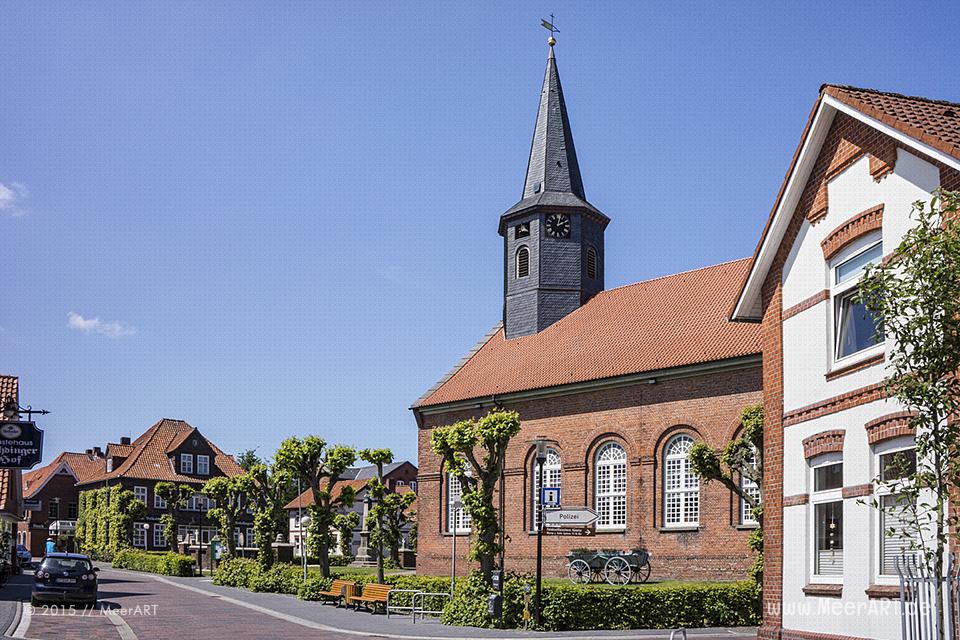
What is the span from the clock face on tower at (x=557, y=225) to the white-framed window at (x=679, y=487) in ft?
37.1

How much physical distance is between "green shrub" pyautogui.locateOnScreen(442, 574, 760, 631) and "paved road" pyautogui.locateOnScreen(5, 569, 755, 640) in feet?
2.13

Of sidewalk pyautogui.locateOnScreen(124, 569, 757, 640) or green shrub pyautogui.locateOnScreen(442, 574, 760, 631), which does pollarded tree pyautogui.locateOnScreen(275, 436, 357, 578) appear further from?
green shrub pyautogui.locateOnScreen(442, 574, 760, 631)

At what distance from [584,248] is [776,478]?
2554 cm

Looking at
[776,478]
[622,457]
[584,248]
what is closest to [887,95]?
[776,478]

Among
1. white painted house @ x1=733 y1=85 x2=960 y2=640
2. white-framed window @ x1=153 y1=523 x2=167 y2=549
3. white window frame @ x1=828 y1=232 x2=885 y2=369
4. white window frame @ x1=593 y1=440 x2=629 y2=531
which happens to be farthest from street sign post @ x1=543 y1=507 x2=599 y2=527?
white-framed window @ x1=153 y1=523 x2=167 y2=549

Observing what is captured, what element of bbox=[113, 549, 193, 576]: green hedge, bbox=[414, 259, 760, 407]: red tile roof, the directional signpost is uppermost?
bbox=[414, 259, 760, 407]: red tile roof

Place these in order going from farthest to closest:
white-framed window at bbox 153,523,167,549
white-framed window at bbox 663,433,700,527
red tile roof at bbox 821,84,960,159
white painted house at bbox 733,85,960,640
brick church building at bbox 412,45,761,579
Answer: white-framed window at bbox 153,523,167,549, white-framed window at bbox 663,433,700,527, brick church building at bbox 412,45,761,579, white painted house at bbox 733,85,960,640, red tile roof at bbox 821,84,960,159

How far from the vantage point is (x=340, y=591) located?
31516mm

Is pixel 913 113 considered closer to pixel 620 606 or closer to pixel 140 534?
pixel 620 606

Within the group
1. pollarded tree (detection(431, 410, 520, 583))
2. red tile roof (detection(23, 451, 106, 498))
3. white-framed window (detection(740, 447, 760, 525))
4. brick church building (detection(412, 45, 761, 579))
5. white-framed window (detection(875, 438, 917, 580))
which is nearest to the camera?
white-framed window (detection(875, 438, 917, 580))

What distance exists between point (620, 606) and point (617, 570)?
7.24m

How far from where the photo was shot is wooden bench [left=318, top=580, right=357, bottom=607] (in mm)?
30797

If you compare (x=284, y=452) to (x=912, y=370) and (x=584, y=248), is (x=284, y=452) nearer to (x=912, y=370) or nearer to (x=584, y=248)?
(x=584, y=248)

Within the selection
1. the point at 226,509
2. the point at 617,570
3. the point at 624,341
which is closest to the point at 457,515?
the point at 624,341
